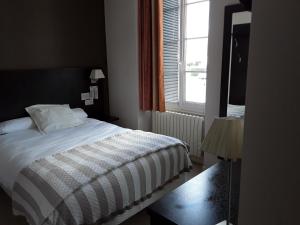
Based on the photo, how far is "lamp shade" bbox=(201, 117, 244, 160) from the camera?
0.91m

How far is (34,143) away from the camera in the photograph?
242 cm

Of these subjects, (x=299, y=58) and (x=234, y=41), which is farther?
(x=234, y=41)

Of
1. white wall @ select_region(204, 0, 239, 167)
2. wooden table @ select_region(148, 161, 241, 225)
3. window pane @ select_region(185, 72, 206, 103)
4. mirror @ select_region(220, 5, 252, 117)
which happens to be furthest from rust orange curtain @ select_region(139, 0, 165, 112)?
wooden table @ select_region(148, 161, 241, 225)

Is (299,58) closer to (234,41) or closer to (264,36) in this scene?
(264,36)

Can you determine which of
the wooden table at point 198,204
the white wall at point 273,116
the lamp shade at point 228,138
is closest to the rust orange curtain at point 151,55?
the wooden table at point 198,204

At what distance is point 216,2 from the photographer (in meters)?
2.70

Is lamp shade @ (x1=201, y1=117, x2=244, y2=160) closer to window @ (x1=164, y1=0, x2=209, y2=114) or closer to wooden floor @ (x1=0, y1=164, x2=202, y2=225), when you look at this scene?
wooden floor @ (x1=0, y1=164, x2=202, y2=225)

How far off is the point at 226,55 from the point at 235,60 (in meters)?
0.13

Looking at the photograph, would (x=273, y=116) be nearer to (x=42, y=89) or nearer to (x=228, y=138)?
(x=228, y=138)

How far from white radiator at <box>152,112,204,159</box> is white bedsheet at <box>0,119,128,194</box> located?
2.96 ft

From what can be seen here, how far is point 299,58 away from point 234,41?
2.37m

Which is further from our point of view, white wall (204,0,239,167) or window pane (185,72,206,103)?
window pane (185,72,206,103)

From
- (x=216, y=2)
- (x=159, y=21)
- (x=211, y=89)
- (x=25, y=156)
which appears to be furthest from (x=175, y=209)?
(x=159, y=21)

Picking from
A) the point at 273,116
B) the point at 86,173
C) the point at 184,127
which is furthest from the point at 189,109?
the point at 273,116
